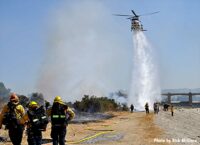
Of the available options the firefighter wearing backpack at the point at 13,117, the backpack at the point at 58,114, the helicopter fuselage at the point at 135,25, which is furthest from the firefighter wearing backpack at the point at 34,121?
the helicopter fuselage at the point at 135,25

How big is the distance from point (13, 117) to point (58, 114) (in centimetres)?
176

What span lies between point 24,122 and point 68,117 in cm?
178

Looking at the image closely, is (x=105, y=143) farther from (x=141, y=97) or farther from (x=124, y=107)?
(x=141, y=97)

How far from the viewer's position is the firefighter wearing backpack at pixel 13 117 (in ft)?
Answer: 44.6

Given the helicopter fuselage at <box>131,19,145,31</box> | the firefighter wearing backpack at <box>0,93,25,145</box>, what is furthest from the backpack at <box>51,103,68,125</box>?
the helicopter fuselage at <box>131,19,145,31</box>

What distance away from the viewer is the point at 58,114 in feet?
48.6

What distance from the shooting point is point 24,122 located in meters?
13.8

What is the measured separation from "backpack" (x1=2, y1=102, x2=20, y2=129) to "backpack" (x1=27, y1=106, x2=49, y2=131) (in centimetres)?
47

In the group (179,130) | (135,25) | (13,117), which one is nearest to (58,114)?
(13,117)

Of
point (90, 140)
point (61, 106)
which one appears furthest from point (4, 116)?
point (90, 140)

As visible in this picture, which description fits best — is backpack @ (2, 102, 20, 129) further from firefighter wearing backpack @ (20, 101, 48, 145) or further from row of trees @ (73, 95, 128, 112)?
row of trees @ (73, 95, 128, 112)

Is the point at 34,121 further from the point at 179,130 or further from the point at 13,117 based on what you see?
the point at 179,130

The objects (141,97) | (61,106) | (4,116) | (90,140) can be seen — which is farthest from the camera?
(141,97)

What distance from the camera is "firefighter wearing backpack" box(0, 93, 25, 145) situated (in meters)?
13.6
